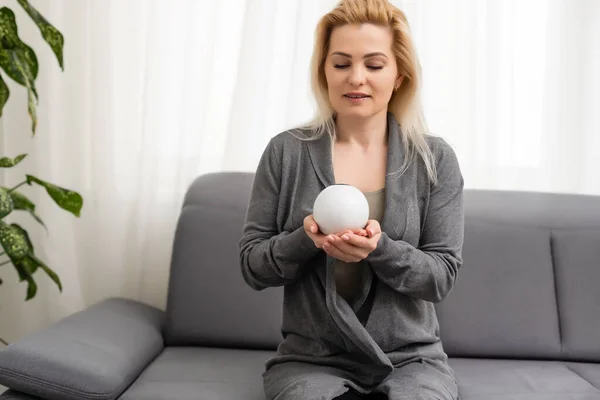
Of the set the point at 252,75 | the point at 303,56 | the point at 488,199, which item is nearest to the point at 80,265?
the point at 252,75

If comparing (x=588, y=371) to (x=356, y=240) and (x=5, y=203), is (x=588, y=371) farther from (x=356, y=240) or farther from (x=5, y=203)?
(x=5, y=203)

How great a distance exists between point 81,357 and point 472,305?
108cm

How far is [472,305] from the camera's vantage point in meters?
2.11

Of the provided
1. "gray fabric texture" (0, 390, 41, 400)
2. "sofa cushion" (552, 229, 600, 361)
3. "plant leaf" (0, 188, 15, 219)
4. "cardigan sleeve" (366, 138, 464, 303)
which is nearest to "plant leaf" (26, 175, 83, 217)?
"plant leaf" (0, 188, 15, 219)

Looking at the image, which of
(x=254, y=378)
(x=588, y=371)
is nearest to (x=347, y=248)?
(x=254, y=378)

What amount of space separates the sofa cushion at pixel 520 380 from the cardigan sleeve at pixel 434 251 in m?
0.39

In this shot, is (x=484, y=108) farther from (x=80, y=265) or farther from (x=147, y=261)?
(x=80, y=265)

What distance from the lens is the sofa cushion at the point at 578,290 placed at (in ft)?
6.84

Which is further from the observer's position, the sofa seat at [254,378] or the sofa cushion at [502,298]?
the sofa cushion at [502,298]

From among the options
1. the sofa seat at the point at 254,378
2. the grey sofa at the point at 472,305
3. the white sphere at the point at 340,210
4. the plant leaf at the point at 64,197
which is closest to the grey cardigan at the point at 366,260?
the white sphere at the point at 340,210

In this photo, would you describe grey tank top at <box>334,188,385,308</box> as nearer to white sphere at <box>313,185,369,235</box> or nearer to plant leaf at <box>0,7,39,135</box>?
white sphere at <box>313,185,369,235</box>

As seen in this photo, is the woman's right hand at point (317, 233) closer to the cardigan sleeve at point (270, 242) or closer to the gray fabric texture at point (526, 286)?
the cardigan sleeve at point (270, 242)

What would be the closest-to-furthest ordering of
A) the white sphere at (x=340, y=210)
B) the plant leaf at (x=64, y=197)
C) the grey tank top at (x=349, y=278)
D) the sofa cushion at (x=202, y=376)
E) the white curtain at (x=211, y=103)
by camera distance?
the white sphere at (x=340, y=210) < the grey tank top at (x=349, y=278) < the sofa cushion at (x=202, y=376) < the plant leaf at (x=64, y=197) < the white curtain at (x=211, y=103)

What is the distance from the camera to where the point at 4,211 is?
1862 millimetres
